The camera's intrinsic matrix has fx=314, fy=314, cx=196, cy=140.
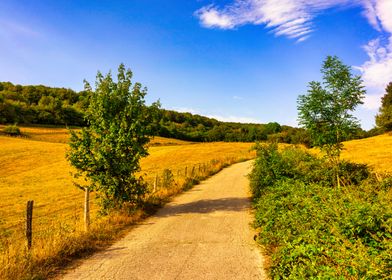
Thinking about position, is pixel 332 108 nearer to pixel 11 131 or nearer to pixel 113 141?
pixel 113 141

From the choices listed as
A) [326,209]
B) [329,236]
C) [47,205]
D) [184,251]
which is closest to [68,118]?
[47,205]

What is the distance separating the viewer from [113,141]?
14828 millimetres

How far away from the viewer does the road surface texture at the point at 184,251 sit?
7.66 meters

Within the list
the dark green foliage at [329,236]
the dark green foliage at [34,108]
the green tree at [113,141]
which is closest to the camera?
the dark green foliage at [329,236]

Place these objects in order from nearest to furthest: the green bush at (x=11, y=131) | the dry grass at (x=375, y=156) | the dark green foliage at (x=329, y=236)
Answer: the dark green foliage at (x=329, y=236)
the dry grass at (x=375, y=156)
the green bush at (x=11, y=131)

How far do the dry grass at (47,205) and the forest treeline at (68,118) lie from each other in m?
28.1

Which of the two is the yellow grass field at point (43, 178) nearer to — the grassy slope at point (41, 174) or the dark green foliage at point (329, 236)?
the grassy slope at point (41, 174)

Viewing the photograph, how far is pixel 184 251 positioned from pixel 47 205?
61.9 ft

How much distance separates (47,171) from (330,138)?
136 ft

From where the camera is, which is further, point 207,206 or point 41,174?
point 41,174

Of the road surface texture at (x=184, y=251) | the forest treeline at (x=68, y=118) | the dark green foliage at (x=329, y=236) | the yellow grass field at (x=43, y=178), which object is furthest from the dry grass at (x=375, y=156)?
the forest treeline at (x=68, y=118)

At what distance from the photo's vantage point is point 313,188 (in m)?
11.8

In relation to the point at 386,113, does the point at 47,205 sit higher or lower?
lower

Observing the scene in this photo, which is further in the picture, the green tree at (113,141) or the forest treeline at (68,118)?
the forest treeline at (68,118)
